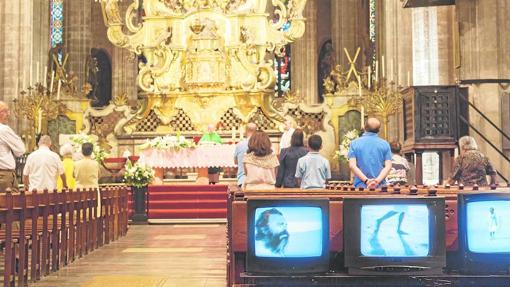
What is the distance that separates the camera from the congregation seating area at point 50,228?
7.02 metres

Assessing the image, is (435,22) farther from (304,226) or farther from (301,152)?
(304,226)

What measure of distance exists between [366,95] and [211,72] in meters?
4.05

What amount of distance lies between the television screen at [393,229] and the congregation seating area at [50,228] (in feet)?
12.0

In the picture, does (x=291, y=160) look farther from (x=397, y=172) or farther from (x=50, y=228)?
(x=50, y=228)

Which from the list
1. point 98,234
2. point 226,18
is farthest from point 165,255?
point 226,18

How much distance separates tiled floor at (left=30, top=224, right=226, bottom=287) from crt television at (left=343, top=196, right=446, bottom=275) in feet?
10.0

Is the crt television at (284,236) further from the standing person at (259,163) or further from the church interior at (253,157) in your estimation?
the standing person at (259,163)

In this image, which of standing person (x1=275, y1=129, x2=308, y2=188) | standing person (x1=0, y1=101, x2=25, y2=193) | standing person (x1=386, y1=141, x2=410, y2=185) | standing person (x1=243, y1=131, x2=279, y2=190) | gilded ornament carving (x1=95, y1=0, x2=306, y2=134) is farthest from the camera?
gilded ornament carving (x1=95, y1=0, x2=306, y2=134)

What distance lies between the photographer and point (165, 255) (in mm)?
9531

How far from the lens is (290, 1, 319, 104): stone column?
1332 inches

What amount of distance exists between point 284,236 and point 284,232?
0.02m

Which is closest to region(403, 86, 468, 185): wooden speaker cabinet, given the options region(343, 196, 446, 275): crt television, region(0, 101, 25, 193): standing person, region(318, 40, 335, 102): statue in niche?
region(0, 101, 25, 193): standing person

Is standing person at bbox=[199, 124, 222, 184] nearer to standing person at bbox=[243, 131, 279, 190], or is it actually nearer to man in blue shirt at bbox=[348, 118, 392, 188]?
standing person at bbox=[243, 131, 279, 190]

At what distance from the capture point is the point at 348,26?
31516mm
